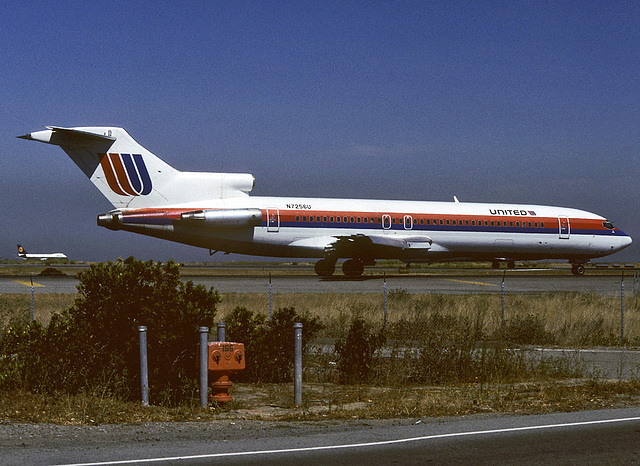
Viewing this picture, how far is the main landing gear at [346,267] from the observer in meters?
40.5

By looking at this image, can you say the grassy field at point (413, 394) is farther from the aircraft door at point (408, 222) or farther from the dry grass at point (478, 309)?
the aircraft door at point (408, 222)

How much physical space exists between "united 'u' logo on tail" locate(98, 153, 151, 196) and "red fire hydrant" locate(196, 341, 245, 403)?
2750cm

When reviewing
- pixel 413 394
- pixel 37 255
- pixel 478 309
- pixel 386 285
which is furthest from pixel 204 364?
pixel 37 255

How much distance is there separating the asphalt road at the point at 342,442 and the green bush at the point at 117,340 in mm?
2108

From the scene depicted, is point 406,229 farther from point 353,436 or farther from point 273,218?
point 353,436

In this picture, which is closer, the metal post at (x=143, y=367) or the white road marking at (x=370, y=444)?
the white road marking at (x=370, y=444)

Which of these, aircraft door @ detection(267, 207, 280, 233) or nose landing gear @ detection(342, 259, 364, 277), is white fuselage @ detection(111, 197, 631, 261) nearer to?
aircraft door @ detection(267, 207, 280, 233)

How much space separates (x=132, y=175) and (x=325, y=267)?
11362 millimetres

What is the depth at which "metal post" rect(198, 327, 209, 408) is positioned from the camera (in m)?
10.5

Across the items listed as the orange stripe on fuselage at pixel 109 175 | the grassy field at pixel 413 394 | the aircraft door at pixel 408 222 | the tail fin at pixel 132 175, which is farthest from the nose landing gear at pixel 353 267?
the grassy field at pixel 413 394

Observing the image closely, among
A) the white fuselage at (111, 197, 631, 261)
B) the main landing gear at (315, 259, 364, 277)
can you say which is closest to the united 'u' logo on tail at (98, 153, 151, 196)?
the white fuselage at (111, 197, 631, 261)

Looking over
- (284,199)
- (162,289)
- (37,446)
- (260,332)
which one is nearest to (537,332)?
(260,332)

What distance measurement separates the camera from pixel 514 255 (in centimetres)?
4450

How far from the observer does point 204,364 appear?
1062 centimetres
